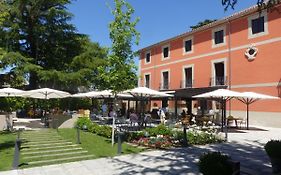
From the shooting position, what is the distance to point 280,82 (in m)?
21.8

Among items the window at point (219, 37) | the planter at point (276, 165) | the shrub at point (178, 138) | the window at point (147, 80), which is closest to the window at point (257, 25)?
the window at point (219, 37)

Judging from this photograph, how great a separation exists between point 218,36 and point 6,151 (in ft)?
69.3

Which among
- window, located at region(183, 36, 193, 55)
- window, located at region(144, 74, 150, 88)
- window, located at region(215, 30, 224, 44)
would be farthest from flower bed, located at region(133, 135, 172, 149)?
window, located at region(144, 74, 150, 88)

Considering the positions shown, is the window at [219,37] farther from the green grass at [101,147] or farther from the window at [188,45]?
the green grass at [101,147]

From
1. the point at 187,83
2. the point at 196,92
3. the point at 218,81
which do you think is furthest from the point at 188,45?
the point at 196,92

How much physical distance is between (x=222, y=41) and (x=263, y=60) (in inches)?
184

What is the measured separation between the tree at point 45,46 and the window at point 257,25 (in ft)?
41.0

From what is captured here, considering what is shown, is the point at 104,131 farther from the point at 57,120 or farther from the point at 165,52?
the point at 165,52

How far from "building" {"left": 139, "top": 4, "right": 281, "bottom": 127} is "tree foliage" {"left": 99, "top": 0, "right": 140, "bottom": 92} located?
1051 centimetres

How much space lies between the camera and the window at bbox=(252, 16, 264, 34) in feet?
77.1

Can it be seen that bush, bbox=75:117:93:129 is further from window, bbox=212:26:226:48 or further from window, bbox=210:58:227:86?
window, bbox=212:26:226:48

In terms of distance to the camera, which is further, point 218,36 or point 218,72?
point 218,72

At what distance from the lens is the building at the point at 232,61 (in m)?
22.6

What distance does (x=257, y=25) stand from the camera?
23938 millimetres
